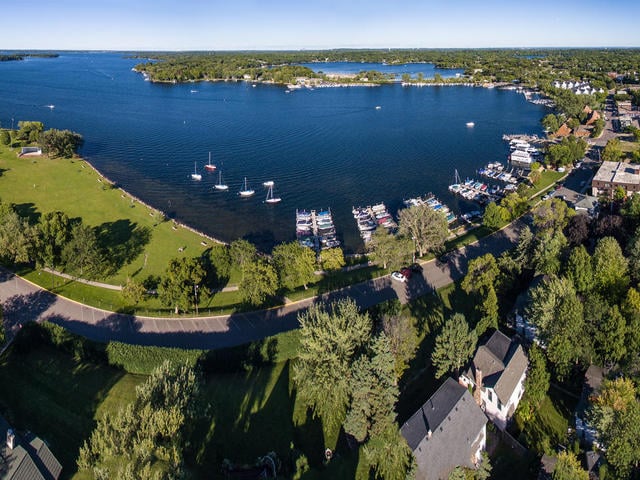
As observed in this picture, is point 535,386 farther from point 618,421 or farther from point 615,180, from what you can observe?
point 615,180

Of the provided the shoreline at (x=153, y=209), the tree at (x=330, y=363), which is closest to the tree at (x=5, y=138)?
the shoreline at (x=153, y=209)

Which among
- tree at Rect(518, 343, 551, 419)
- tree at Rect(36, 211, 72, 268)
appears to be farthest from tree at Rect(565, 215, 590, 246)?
tree at Rect(36, 211, 72, 268)

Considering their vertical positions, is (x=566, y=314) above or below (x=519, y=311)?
above

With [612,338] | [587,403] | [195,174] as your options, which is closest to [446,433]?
[587,403]

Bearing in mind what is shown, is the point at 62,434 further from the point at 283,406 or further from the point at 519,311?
the point at 519,311

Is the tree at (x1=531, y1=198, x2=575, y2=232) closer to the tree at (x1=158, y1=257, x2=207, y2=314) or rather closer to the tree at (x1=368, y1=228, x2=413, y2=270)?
the tree at (x1=368, y1=228, x2=413, y2=270)

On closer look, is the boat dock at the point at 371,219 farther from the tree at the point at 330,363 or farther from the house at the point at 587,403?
the house at the point at 587,403

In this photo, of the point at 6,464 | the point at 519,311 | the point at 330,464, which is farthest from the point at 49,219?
the point at 519,311
